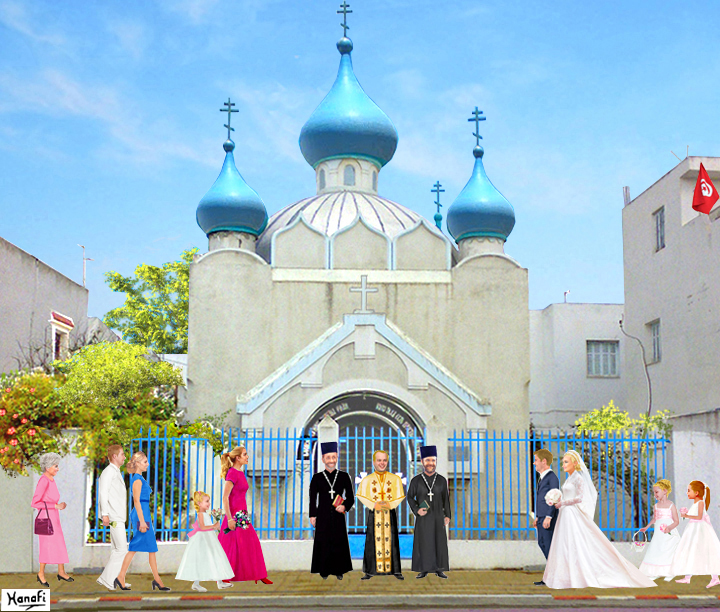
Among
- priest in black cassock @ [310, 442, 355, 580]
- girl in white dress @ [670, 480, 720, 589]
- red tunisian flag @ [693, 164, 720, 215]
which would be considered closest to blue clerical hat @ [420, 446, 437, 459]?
priest in black cassock @ [310, 442, 355, 580]

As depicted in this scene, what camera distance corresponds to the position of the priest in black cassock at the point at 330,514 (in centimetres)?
1173

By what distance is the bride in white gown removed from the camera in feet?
35.1

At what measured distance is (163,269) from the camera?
3684 centimetres

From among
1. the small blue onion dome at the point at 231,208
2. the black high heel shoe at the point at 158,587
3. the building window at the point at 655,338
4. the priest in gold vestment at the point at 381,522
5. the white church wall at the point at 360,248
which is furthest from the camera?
the building window at the point at 655,338

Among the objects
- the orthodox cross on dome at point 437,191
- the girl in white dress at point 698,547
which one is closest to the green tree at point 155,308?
the orthodox cross on dome at point 437,191

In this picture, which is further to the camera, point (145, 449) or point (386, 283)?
point (386, 283)

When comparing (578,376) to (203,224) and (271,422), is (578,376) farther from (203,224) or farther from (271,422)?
(271,422)

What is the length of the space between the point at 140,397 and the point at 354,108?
35.1ft

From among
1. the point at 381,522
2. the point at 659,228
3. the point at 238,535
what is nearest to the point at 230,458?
the point at 238,535

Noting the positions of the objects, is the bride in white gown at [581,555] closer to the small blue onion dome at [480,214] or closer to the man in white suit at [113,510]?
the man in white suit at [113,510]

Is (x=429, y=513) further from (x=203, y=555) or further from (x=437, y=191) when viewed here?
(x=437, y=191)

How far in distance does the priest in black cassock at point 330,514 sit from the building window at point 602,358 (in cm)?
2039

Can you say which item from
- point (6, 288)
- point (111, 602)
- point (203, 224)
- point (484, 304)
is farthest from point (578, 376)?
point (111, 602)

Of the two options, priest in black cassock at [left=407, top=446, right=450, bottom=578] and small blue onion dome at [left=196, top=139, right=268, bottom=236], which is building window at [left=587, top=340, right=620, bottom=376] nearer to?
small blue onion dome at [left=196, top=139, right=268, bottom=236]
